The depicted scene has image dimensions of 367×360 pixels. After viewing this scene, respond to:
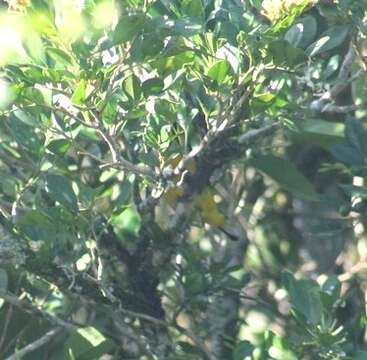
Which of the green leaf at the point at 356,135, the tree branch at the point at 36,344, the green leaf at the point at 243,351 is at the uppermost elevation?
the green leaf at the point at 356,135

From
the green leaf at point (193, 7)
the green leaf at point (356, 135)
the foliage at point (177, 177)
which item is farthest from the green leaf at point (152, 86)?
the green leaf at point (356, 135)

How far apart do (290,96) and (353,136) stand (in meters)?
0.13

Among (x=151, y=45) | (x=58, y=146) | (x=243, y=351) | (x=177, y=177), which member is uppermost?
(x=151, y=45)

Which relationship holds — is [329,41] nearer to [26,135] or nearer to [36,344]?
[26,135]

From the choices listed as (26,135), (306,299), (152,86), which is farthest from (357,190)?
(26,135)

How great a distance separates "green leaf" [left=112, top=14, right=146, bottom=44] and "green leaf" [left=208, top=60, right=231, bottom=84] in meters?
0.14

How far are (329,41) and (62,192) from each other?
49cm

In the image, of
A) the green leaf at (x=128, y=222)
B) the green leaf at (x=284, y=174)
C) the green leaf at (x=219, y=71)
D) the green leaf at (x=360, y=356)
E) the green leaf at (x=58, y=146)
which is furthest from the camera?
the green leaf at (x=284, y=174)

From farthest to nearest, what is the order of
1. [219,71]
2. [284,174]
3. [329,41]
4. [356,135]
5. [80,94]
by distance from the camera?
[284,174] < [356,135] < [329,41] < [219,71] < [80,94]

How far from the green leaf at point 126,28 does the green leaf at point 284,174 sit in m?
0.72

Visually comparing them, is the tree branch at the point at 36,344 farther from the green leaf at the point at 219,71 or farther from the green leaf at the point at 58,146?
the green leaf at the point at 219,71

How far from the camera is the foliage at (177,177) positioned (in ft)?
5.15

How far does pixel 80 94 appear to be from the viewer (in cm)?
149

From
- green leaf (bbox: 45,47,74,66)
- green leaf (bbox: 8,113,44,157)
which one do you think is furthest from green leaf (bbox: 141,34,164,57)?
green leaf (bbox: 8,113,44,157)
